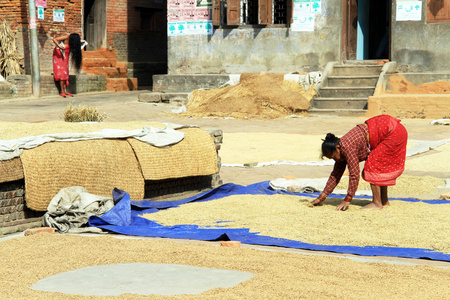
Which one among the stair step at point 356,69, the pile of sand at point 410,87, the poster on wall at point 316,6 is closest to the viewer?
the pile of sand at point 410,87

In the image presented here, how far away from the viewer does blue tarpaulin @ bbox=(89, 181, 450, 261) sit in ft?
15.1

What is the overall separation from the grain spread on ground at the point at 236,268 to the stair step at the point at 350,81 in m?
11.7

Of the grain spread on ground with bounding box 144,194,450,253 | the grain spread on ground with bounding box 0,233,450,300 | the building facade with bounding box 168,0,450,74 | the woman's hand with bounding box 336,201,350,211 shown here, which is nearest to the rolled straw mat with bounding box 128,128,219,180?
the grain spread on ground with bounding box 144,194,450,253

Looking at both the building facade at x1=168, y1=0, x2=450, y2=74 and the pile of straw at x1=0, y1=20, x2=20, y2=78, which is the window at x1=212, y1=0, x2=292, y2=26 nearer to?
the building facade at x1=168, y1=0, x2=450, y2=74

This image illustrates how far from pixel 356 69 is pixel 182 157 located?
10.4 meters

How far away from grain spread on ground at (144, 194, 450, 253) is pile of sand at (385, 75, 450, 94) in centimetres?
931

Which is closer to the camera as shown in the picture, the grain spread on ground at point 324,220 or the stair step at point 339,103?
the grain spread on ground at point 324,220

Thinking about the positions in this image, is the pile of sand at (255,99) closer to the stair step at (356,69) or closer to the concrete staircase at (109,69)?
the stair step at (356,69)

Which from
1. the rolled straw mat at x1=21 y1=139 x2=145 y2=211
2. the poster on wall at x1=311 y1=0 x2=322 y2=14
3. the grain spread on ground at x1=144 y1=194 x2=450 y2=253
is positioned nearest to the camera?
the grain spread on ground at x1=144 y1=194 x2=450 y2=253

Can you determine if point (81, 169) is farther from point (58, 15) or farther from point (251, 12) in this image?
point (58, 15)

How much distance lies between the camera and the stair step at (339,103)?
1533cm

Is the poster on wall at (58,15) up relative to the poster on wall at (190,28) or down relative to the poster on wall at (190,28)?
up

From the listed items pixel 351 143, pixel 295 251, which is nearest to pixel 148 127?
pixel 351 143

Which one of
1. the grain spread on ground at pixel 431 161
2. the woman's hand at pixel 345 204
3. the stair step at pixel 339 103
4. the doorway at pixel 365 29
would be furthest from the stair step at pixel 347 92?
the woman's hand at pixel 345 204
